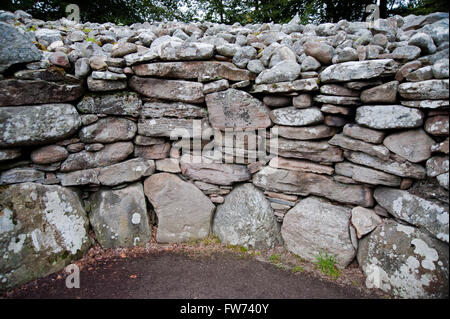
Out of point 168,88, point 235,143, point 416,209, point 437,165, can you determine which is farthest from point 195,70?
point 416,209

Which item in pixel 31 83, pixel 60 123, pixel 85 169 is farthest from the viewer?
pixel 85 169

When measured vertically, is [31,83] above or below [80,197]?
above

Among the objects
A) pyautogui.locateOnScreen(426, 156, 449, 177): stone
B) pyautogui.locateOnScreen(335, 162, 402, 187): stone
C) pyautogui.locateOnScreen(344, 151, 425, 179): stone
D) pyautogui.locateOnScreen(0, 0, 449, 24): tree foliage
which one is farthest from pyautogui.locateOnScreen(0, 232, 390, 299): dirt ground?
pyautogui.locateOnScreen(0, 0, 449, 24): tree foliage

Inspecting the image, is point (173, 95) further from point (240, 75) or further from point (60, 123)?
point (60, 123)

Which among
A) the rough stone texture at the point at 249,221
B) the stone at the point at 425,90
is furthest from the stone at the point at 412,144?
the rough stone texture at the point at 249,221

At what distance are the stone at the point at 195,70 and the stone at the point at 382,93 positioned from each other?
5.70 ft

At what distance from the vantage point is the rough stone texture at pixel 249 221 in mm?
4176

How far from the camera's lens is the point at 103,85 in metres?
3.89

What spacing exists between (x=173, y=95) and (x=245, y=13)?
6881 millimetres
